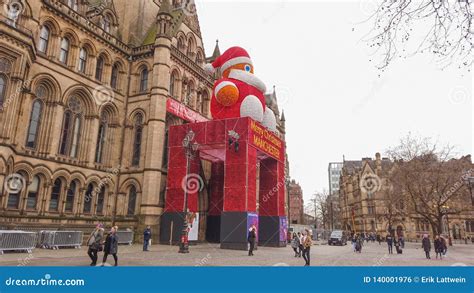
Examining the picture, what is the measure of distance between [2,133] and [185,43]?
19.3 metres

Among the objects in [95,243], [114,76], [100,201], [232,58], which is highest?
[232,58]

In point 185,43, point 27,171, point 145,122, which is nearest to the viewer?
point 27,171

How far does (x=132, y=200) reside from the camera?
26719 millimetres

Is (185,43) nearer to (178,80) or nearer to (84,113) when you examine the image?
(178,80)

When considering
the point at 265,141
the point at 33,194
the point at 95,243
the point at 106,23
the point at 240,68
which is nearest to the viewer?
the point at 95,243

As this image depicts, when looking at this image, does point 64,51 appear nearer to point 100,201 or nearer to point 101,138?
point 101,138

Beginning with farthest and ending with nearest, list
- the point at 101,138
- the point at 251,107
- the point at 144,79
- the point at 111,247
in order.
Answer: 1. the point at 144,79
2. the point at 101,138
3. the point at 251,107
4. the point at 111,247

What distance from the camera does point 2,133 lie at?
1766 cm

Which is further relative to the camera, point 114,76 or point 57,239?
point 114,76

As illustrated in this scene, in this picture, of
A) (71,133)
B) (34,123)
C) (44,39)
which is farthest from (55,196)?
(44,39)

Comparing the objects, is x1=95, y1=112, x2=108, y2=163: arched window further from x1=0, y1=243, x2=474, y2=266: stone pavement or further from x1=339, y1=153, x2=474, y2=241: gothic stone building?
x1=339, y1=153, x2=474, y2=241: gothic stone building

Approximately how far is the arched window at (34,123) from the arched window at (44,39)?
3.51m

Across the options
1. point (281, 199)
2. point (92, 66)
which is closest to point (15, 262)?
point (92, 66)

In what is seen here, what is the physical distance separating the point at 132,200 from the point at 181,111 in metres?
8.71
